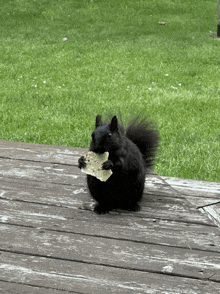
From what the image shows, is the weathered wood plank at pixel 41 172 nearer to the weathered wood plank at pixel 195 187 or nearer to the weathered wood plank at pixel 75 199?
the weathered wood plank at pixel 75 199

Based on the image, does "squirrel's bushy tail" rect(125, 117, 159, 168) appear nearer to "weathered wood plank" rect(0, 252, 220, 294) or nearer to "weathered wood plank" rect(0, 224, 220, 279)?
"weathered wood plank" rect(0, 224, 220, 279)

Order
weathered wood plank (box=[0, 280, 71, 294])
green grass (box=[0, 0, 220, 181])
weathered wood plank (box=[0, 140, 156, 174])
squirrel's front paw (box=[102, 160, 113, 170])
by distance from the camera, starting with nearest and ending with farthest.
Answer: weathered wood plank (box=[0, 280, 71, 294]) → squirrel's front paw (box=[102, 160, 113, 170]) → weathered wood plank (box=[0, 140, 156, 174]) → green grass (box=[0, 0, 220, 181])

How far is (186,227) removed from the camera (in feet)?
7.49

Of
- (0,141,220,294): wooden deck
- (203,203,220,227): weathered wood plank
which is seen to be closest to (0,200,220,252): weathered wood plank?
(0,141,220,294): wooden deck

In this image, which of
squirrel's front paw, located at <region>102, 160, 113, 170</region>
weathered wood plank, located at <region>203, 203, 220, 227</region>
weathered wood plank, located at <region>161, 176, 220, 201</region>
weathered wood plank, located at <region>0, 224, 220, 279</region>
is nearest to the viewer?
weathered wood plank, located at <region>0, 224, 220, 279</region>

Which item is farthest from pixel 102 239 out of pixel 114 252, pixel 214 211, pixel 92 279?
pixel 214 211

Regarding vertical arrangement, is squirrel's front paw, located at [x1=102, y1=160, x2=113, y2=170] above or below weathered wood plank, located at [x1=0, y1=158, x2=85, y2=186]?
above

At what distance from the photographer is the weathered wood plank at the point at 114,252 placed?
6.23ft

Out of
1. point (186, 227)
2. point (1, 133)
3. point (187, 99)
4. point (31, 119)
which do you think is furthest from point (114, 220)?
point (187, 99)

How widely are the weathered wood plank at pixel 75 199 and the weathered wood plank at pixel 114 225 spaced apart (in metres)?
0.07

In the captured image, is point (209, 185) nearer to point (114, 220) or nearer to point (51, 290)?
point (114, 220)

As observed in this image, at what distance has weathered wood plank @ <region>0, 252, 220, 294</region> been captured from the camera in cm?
174

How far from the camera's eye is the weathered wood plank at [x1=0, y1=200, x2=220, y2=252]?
7.03 feet

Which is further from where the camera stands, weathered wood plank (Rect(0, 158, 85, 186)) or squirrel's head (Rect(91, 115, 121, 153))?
weathered wood plank (Rect(0, 158, 85, 186))
